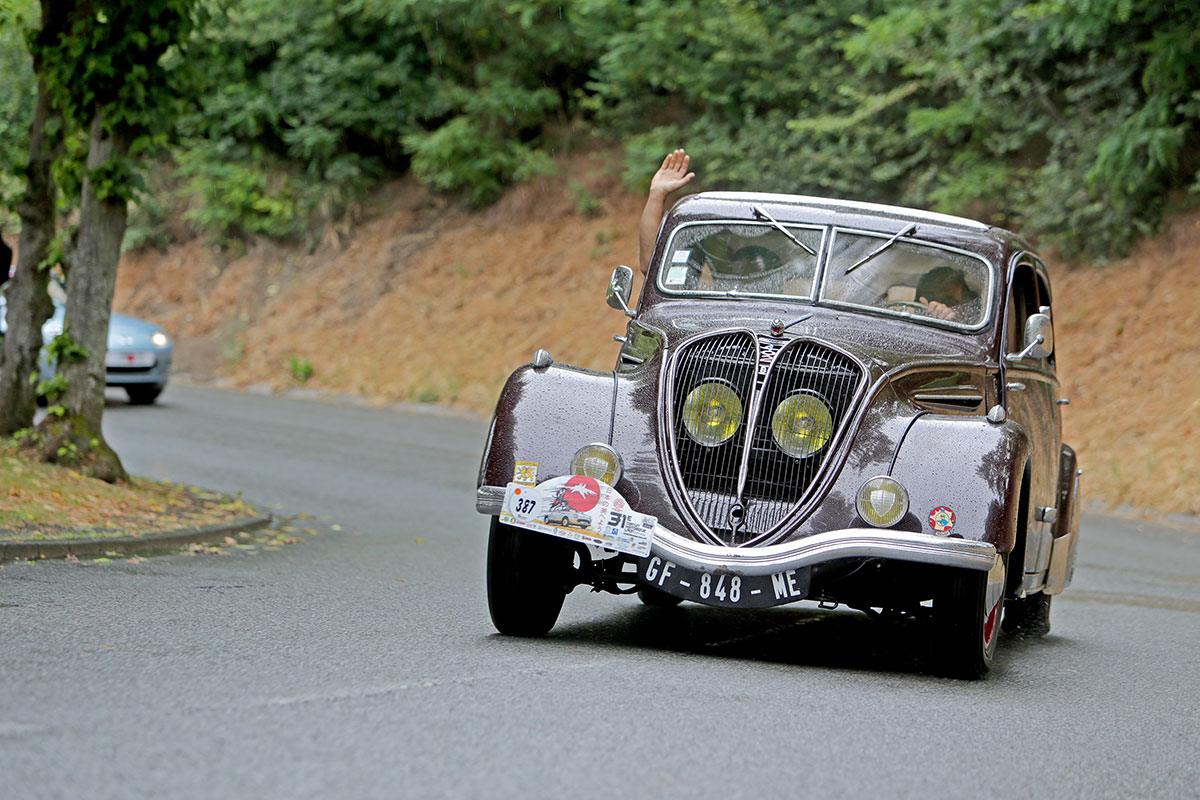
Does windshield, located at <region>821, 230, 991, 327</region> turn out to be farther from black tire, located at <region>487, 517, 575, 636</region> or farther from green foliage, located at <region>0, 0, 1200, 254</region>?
green foliage, located at <region>0, 0, 1200, 254</region>

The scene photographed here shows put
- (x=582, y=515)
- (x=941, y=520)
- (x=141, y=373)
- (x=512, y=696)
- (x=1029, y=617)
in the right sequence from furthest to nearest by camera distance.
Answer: (x=141, y=373) < (x=1029, y=617) < (x=582, y=515) < (x=941, y=520) < (x=512, y=696)

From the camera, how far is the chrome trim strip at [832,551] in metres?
6.39

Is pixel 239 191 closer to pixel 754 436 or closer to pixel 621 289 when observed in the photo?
pixel 621 289

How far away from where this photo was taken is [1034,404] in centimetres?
852

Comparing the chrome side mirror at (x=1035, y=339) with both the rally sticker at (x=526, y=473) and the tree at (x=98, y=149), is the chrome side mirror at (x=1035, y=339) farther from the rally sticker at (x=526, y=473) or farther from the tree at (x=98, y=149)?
the tree at (x=98, y=149)

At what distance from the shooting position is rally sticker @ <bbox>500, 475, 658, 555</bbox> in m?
6.61

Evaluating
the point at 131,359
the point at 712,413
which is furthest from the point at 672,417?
the point at 131,359

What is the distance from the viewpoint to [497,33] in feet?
96.0

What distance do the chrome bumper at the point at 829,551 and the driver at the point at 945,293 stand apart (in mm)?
2018

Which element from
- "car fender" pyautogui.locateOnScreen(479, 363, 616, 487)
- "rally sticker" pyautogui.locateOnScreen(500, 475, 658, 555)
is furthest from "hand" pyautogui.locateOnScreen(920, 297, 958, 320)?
"rally sticker" pyautogui.locateOnScreen(500, 475, 658, 555)

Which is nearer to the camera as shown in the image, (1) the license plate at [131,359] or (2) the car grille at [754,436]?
(2) the car grille at [754,436]

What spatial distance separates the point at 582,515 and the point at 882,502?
1.30 meters

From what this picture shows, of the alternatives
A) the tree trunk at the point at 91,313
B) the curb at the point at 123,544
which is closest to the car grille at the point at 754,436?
the curb at the point at 123,544

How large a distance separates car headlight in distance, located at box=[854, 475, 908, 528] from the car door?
1.09 m
